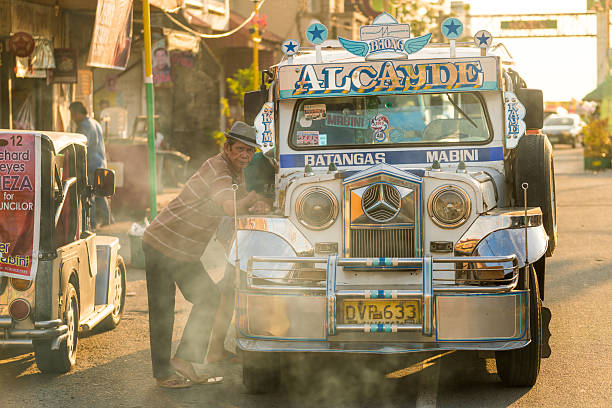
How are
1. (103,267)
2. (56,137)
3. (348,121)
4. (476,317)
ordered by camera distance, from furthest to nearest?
(103,267) → (348,121) → (56,137) → (476,317)

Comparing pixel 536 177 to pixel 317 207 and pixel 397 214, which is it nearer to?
pixel 397 214

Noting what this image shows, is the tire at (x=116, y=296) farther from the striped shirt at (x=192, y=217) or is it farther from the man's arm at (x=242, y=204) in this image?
the man's arm at (x=242, y=204)

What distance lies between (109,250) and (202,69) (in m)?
21.9

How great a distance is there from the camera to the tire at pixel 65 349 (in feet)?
23.1

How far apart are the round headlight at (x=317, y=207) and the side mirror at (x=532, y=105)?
2.07 metres

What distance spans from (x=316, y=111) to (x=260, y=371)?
2291 millimetres

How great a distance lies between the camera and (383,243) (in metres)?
6.49

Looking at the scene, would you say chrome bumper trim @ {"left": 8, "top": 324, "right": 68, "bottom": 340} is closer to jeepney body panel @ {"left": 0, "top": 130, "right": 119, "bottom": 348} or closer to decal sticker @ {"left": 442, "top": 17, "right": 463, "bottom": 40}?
jeepney body panel @ {"left": 0, "top": 130, "right": 119, "bottom": 348}

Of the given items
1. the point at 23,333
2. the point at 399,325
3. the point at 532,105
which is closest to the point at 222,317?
the point at 23,333

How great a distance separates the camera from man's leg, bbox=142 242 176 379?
674 centimetres

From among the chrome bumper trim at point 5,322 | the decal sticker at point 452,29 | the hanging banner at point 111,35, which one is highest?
the hanging banner at point 111,35

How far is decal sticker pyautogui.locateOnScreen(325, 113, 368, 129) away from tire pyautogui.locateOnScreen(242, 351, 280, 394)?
2.09 meters

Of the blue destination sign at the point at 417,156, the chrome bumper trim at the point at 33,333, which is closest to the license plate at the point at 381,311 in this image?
the blue destination sign at the point at 417,156

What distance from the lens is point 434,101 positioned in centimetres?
770
